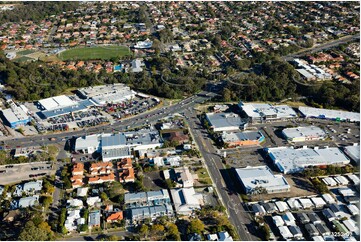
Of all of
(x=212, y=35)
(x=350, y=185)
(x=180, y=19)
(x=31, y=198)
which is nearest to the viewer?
(x=31, y=198)

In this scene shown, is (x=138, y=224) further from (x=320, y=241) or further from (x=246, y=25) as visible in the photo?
(x=246, y=25)

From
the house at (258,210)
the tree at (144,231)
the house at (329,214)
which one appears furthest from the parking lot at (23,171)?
the house at (329,214)

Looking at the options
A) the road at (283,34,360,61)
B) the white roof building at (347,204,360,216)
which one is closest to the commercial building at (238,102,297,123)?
the white roof building at (347,204,360,216)

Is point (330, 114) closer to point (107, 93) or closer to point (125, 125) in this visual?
point (125, 125)

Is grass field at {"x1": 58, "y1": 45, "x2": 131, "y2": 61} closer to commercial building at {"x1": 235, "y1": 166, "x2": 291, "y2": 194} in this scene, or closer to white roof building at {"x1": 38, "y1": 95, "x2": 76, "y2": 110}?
white roof building at {"x1": 38, "y1": 95, "x2": 76, "y2": 110}

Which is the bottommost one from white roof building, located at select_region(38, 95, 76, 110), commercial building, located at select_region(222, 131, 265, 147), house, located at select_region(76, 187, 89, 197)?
house, located at select_region(76, 187, 89, 197)

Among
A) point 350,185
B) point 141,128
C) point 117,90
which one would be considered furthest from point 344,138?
point 117,90
